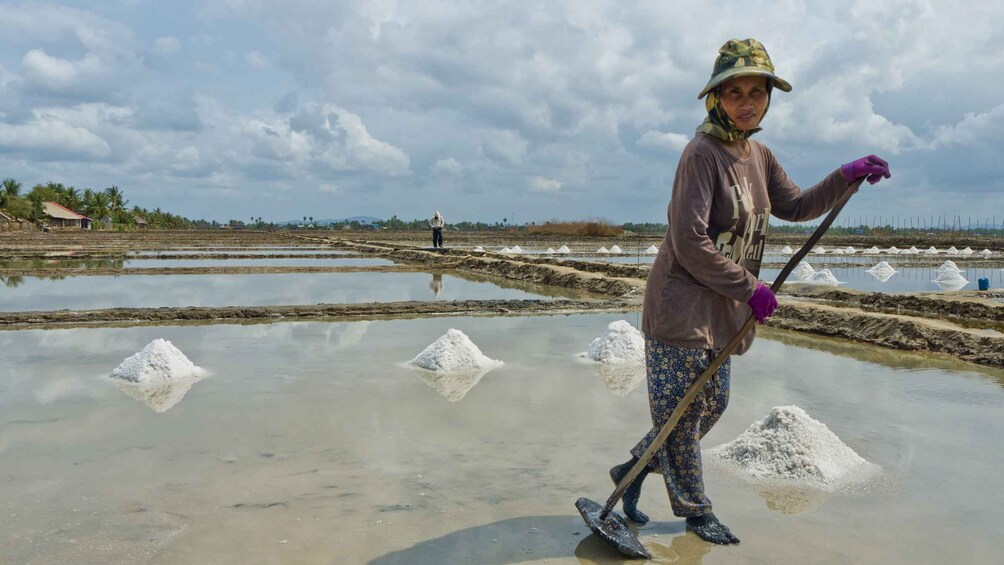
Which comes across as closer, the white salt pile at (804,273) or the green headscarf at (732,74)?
the green headscarf at (732,74)

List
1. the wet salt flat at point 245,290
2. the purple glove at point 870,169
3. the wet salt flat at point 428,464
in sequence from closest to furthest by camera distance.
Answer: the purple glove at point 870,169 → the wet salt flat at point 428,464 → the wet salt flat at point 245,290

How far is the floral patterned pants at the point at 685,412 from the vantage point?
2170 mm

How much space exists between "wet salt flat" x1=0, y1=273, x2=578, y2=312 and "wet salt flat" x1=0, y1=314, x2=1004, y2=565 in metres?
4.44

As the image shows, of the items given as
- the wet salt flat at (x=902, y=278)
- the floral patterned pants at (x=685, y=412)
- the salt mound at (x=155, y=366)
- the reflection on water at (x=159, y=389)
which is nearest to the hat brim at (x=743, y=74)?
the floral patterned pants at (x=685, y=412)

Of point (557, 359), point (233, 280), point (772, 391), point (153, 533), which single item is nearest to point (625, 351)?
point (557, 359)

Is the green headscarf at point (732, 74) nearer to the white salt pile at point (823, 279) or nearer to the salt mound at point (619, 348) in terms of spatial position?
the salt mound at point (619, 348)

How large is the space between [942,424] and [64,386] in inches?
186

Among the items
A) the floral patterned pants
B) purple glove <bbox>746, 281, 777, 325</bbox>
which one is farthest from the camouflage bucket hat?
the floral patterned pants

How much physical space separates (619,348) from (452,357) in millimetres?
1178

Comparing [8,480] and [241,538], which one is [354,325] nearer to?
[8,480]

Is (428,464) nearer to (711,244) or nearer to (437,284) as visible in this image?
(711,244)

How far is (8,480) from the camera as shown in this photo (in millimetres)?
2797

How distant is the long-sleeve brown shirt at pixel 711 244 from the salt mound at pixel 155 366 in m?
3.40

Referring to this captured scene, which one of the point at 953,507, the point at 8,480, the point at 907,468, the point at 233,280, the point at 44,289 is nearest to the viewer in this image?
the point at 953,507
